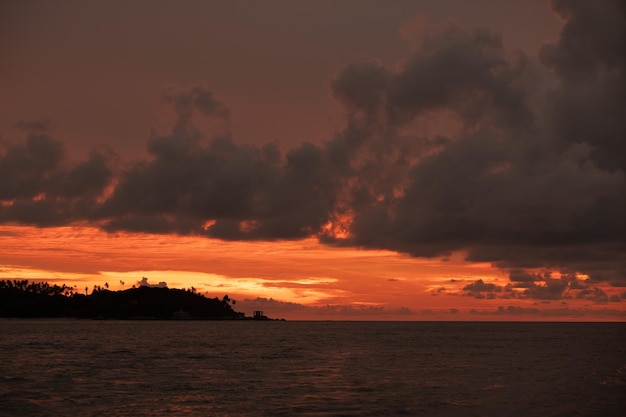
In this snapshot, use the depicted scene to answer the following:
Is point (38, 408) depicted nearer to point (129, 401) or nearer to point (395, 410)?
point (129, 401)

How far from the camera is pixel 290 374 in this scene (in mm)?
79750

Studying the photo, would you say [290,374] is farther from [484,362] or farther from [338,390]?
[484,362]

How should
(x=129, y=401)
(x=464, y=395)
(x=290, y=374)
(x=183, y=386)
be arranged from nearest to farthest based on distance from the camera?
(x=129, y=401) → (x=464, y=395) → (x=183, y=386) → (x=290, y=374)

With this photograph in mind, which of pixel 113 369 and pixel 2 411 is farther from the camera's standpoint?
pixel 113 369

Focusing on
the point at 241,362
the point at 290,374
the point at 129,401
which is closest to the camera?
the point at 129,401

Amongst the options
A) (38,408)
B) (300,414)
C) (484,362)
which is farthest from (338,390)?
(484,362)

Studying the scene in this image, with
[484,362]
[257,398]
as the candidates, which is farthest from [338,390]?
[484,362]

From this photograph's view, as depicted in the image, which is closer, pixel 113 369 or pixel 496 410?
pixel 496 410

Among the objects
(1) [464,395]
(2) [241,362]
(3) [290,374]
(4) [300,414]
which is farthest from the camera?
(2) [241,362]

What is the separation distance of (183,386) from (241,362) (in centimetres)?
3303

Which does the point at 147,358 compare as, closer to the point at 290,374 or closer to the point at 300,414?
the point at 290,374

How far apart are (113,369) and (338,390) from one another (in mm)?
35513

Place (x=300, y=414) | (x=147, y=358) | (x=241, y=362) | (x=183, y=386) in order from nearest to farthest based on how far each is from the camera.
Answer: (x=300, y=414) → (x=183, y=386) → (x=241, y=362) → (x=147, y=358)

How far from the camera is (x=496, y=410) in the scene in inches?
2108
